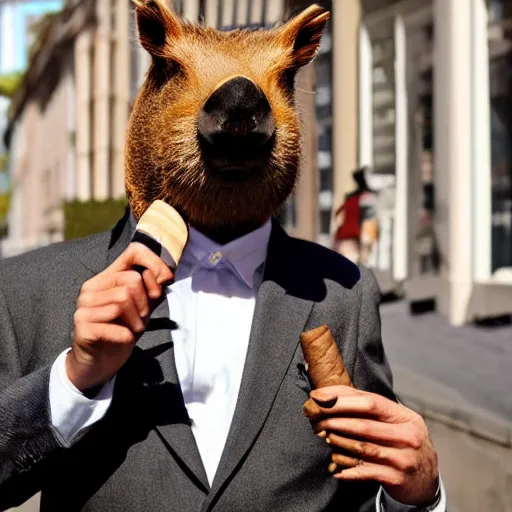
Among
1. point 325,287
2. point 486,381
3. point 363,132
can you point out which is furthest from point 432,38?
point 325,287

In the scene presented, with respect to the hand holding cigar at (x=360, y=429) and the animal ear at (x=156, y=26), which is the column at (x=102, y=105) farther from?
the hand holding cigar at (x=360, y=429)

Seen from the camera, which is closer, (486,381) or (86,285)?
(86,285)

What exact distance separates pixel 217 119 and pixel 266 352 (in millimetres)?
484

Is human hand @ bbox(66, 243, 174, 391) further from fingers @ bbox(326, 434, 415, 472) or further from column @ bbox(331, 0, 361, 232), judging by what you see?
column @ bbox(331, 0, 361, 232)

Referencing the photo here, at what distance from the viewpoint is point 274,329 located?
166 centimetres

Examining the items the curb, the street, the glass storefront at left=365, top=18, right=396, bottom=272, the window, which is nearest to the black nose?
the curb

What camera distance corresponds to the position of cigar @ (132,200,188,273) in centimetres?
144

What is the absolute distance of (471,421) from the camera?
16.1 feet

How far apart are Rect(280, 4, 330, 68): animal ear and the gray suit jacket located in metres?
0.43

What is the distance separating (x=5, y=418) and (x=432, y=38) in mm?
8580

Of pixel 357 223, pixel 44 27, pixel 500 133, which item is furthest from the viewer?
pixel 44 27

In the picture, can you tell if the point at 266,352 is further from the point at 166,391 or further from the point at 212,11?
the point at 212,11

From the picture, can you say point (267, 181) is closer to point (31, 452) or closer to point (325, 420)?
point (325, 420)

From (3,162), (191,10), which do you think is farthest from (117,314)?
(3,162)
